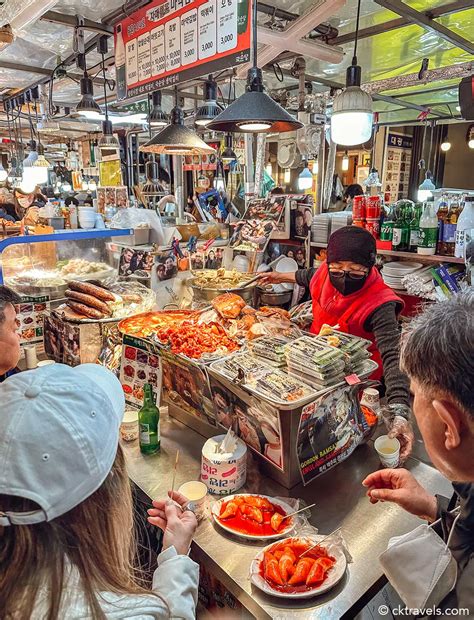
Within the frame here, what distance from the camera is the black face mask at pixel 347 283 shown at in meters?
2.28

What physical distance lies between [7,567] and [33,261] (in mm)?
2744

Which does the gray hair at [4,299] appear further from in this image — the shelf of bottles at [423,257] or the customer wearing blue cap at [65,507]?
the shelf of bottles at [423,257]

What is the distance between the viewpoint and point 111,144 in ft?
17.4

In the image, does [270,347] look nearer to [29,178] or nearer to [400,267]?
[400,267]

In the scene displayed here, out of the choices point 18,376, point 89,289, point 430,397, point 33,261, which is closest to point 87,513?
point 18,376

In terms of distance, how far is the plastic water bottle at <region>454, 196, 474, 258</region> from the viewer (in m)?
2.67

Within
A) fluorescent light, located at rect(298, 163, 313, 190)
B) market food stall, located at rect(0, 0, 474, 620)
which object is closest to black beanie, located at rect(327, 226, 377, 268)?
market food stall, located at rect(0, 0, 474, 620)

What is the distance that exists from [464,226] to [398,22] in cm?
199

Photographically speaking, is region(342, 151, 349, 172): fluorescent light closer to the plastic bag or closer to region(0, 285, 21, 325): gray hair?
the plastic bag

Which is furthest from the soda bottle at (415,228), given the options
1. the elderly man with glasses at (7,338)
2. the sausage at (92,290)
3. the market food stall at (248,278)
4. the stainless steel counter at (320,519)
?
the elderly man with glasses at (7,338)

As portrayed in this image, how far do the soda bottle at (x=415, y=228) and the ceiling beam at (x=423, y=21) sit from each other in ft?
4.50

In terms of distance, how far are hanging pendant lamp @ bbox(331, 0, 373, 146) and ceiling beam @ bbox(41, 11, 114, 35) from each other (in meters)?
2.14

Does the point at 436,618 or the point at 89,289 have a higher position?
the point at 89,289

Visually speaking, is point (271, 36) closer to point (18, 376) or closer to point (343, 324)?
point (343, 324)
